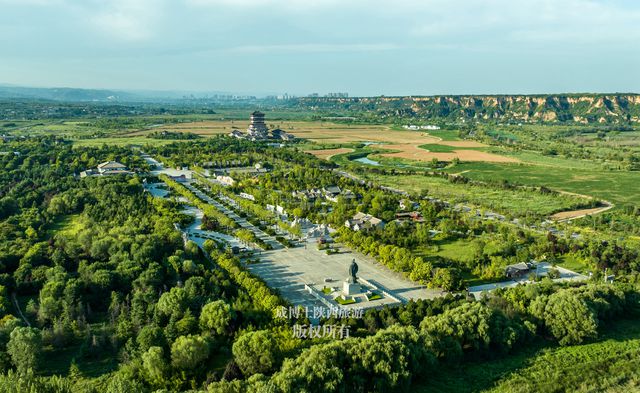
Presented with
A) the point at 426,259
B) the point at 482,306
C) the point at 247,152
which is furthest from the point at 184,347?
the point at 247,152

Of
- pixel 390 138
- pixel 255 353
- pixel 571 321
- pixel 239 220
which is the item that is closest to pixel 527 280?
pixel 571 321

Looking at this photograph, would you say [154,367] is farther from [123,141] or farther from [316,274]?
[123,141]

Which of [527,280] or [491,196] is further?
[491,196]

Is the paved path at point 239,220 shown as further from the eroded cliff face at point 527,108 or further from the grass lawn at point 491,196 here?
the eroded cliff face at point 527,108

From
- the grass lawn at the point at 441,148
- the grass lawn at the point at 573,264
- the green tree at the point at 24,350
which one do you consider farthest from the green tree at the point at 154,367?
the grass lawn at the point at 441,148

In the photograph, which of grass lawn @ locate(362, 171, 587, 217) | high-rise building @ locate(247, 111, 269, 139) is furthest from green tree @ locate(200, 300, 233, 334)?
high-rise building @ locate(247, 111, 269, 139)
